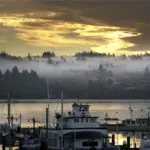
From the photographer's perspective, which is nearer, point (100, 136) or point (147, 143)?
point (147, 143)

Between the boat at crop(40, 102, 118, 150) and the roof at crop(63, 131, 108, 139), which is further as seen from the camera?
the roof at crop(63, 131, 108, 139)

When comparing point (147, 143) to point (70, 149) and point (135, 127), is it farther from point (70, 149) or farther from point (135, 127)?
point (135, 127)

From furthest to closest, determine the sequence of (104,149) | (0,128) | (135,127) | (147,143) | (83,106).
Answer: (135,127)
(0,128)
(83,106)
(104,149)
(147,143)

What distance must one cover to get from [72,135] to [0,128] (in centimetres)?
4894

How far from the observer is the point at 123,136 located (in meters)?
123

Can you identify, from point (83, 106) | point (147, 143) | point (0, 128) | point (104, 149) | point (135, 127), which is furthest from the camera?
point (135, 127)

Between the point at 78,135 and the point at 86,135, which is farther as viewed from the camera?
the point at 86,135

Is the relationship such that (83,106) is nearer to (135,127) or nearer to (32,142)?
(32,142)

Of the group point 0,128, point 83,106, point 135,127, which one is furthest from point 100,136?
point 135,127

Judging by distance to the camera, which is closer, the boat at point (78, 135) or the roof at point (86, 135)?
the boat at point (78, 135)

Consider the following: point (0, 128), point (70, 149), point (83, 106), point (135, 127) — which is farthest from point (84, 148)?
point (135, 127)

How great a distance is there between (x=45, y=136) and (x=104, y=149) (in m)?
12.2

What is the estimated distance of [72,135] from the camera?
7288 centimetres

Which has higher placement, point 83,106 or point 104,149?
point 83,106
